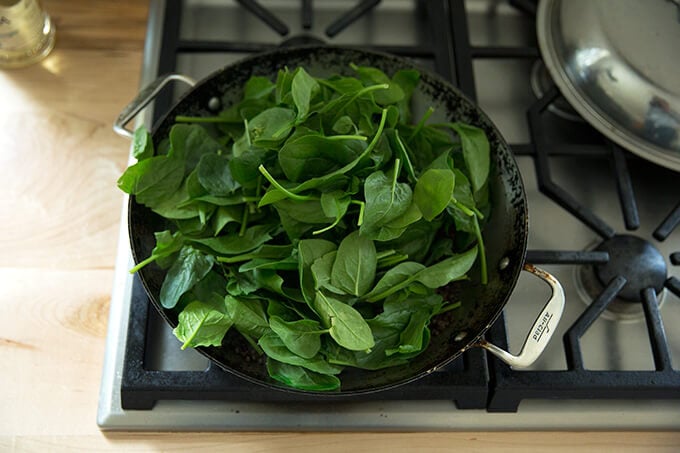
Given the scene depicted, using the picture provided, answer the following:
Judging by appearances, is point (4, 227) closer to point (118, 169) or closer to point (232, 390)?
point (118, 169)

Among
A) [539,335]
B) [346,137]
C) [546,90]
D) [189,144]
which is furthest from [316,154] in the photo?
[546,90]

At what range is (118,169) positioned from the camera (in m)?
0.79

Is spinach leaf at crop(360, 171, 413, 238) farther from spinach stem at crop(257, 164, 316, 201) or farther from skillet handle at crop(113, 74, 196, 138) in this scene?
skillet handle at crop(113, 74, 196, 138)

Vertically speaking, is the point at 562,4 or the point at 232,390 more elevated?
the point at 562,4

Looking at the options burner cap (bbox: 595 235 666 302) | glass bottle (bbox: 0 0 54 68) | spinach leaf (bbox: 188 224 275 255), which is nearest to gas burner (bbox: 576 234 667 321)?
burner cap (bbox: 595 235 666 302)

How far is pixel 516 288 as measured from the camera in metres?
0.74

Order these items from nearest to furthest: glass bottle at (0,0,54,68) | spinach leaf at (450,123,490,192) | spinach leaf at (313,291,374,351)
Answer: spinach leaf at (313,291,374,351) < spinach leaf at (450,123,490,192) < glass bottle at (0,0,54,68)

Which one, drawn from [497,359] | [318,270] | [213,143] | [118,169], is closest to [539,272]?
[497,359]

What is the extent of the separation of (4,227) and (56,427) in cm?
22

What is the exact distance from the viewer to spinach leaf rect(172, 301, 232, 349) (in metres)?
0.59

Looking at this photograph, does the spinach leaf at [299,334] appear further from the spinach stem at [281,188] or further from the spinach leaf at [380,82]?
the spinach leaf at [380,82]

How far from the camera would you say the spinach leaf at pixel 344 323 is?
57 cm

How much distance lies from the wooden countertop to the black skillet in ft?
0.30

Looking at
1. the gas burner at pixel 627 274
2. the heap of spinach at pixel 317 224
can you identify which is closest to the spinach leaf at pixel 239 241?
the heap of spinach at pixel 317 224
